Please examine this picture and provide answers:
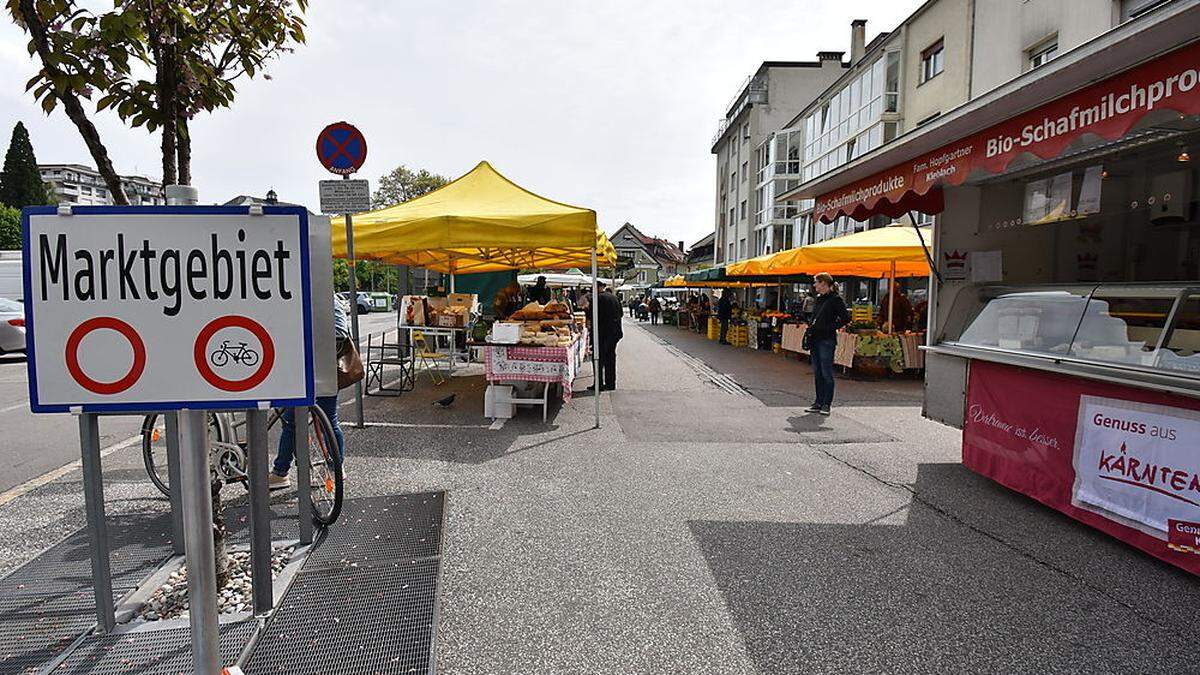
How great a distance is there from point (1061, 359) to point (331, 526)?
15.6 feet

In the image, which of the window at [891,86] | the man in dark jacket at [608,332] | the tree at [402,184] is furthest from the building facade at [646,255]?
the man in dark jacket at [608,332]

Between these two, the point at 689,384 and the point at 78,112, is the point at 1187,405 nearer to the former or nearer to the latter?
the point at 78,112

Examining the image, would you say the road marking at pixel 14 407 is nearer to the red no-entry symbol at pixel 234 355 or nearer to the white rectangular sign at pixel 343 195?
the white rectangular sign at pixel 343 195

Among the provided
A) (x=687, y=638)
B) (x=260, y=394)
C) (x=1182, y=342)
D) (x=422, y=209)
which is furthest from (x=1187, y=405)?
(x=422, y=209)

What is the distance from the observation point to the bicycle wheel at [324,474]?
12.9 ft

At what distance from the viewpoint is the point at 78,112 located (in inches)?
109

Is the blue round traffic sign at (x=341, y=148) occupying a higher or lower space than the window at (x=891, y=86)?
lower

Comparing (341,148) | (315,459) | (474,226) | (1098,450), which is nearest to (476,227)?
(474,226)

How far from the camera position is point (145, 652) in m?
2.63

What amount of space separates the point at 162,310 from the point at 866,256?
10.4m

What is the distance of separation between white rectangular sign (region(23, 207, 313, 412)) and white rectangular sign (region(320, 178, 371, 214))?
13.7ft

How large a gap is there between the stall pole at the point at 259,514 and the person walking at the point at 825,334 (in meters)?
6.68

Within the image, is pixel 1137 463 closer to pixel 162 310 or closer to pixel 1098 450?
pixel 1098 450

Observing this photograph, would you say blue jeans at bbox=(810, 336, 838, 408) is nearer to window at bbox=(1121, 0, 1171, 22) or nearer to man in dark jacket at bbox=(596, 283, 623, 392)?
man in dark jacket at bbox=(596, 283, 623, 392)
